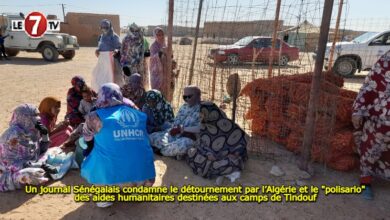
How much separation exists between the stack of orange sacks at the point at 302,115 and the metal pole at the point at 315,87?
289 mm

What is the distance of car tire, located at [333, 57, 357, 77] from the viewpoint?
10688mm

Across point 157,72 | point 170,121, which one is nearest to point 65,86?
point 157,72

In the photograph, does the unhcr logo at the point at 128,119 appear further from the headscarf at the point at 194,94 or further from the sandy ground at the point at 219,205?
the headscarf at the point at 194,94

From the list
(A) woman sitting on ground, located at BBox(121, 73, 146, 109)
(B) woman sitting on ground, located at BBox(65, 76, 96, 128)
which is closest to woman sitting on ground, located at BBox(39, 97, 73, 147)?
(B) woman sitting on ground, located at BBox(65, 76, 96, 128)

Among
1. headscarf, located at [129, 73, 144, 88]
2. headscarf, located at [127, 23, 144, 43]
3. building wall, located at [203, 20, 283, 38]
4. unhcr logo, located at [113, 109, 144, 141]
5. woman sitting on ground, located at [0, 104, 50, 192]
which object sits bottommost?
woman sitting on ground, located at [0, 104, 50, 192]

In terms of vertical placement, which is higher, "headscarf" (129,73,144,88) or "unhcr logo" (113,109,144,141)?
"headscarf" (129,73,144,88)

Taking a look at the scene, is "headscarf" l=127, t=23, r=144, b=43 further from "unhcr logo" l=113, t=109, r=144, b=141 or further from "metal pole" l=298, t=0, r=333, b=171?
"metal pole" l=298, t=0, r=333, b=171

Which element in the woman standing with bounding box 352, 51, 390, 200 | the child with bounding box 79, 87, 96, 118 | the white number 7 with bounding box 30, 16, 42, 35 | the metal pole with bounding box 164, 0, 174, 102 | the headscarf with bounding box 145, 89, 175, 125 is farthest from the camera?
the white number 7 with bounding box 30, 16, 42, 35

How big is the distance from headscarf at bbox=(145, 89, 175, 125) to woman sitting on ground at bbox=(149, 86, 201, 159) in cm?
25

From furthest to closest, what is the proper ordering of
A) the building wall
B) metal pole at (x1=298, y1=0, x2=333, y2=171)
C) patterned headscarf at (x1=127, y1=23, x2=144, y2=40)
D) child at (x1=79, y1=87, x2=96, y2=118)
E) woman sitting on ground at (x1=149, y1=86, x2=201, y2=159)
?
patterned headscarf at (x1=127, y1=23, x2=144, y2=40) → the building wall → child at (x1=79, y1=87, x2=96, y2=118) → woman sitting on ground at (x1=149, y1=86, x2=201, y2=159) → metal pole at (x1=298, y1=0, x2=333, y2=171)

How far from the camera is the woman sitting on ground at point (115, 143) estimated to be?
261cm

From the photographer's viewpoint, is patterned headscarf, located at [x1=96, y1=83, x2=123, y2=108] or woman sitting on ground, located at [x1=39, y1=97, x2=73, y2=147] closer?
patterned headscarf, located at [x1=96, y1=83, x2=123, y2=108]

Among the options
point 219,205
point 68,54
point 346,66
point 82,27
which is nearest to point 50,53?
point 68,54

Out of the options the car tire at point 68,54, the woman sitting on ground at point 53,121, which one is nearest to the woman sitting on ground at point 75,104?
the woman sitting on ground at point 53,121
